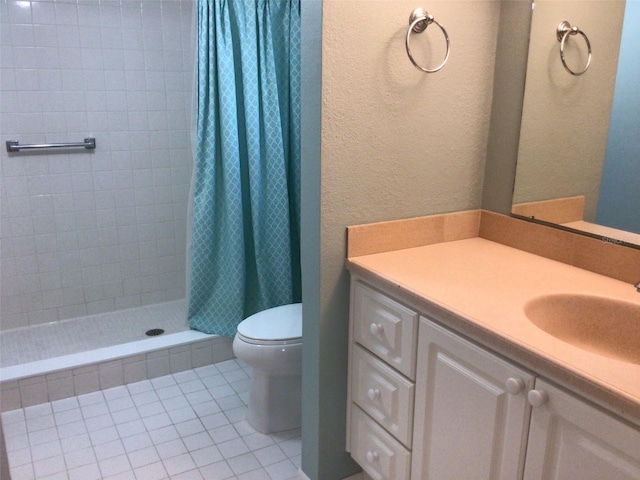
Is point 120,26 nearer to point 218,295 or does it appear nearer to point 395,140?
point 218,295

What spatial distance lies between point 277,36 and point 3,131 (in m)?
1.52

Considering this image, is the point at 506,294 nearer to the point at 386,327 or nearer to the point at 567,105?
the point at 386,327

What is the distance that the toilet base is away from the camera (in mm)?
→ 2264

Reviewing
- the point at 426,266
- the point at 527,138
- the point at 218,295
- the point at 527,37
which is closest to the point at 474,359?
the point at 426,266

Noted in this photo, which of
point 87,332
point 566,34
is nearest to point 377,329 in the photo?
point 566,34

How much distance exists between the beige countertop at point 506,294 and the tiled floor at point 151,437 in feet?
3.14

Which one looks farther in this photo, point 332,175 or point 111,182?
point 111,182

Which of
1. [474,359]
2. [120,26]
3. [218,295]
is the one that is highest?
Answer: [120,26]

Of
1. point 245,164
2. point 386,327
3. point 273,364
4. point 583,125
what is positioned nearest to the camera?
point 386,327

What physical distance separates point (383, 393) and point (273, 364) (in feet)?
2.12

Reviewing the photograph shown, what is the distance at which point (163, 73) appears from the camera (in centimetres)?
314

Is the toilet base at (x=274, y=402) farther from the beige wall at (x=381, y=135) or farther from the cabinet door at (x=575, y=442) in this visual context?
the cabinet door at (x=575, y=442)

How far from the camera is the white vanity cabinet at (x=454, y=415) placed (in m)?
1.06

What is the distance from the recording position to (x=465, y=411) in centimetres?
134
